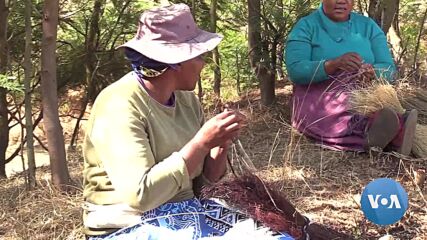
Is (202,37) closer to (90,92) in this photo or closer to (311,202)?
(311,202)

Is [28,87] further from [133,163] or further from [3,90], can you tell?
[133,163]

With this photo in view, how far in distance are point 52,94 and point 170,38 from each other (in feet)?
5.05

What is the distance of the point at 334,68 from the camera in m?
4.16

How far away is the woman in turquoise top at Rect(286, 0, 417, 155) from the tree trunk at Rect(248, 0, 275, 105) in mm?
825

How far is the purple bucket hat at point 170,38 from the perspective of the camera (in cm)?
210

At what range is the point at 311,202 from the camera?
3.39 metres

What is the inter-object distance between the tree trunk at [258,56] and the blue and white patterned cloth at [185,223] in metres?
3.10

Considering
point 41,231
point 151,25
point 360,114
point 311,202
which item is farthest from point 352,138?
point 151,25

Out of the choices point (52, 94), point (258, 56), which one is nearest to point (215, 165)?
point (52, 94)

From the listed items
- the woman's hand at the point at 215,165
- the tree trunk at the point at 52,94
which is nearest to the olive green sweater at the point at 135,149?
the woman's hand at the point at 215,165

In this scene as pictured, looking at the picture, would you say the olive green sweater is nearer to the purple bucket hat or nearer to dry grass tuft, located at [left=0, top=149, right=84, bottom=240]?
the purple bucket hat

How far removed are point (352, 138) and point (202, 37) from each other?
6.87 feet

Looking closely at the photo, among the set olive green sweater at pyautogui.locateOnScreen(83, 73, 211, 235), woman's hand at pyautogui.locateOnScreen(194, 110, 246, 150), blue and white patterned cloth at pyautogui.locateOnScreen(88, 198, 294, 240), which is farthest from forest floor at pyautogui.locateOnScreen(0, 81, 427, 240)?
woman's hand at pyautogui.locateOnScreen(194, 110, 246, 150)

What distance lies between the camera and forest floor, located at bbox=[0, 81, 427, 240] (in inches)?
125
